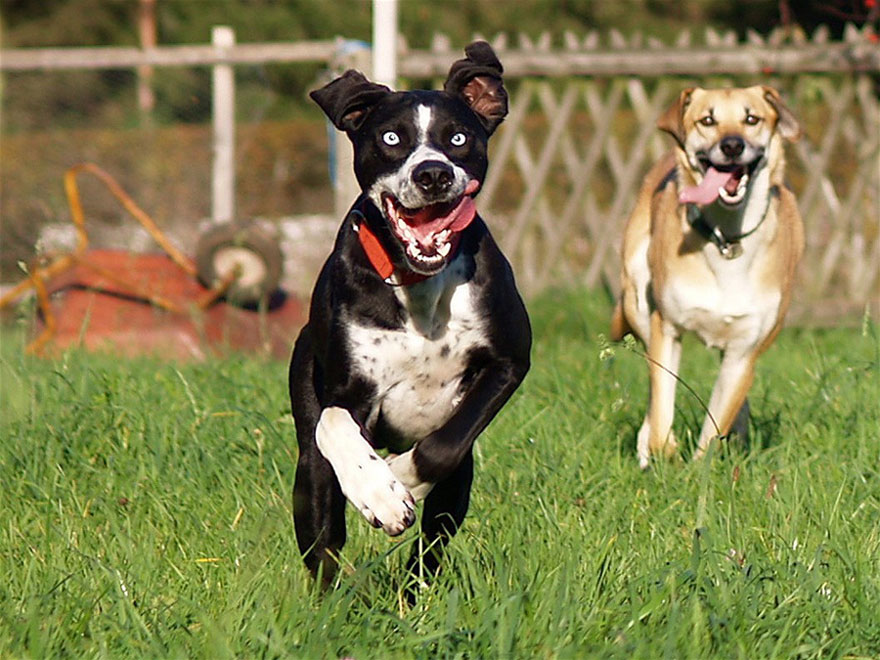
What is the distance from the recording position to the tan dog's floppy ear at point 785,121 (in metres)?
5.58

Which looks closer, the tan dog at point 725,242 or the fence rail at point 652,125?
the tan dog at point 725,242

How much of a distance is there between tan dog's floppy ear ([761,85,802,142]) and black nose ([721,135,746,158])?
0.99 feet

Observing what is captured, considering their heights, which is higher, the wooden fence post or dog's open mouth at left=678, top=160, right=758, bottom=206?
dog's open mouth at left=678, top=160, right=758, bottom=206

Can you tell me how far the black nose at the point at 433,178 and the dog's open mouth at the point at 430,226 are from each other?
0.08 metres

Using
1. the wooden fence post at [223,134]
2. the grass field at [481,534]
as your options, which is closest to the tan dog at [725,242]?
the grass field at [481,534]

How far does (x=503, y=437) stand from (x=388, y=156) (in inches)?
63.7

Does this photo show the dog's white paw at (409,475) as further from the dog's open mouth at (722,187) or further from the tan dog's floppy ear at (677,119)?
the tan dog's floppy ear at (677,119)

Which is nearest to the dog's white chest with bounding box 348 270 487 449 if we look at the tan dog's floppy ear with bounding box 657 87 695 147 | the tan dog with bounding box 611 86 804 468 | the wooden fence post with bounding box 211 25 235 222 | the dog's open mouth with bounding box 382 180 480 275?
the dog's open mouth with bounding box 382 180 480 275

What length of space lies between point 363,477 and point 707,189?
2.67 metres

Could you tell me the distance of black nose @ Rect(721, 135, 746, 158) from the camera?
212 inches

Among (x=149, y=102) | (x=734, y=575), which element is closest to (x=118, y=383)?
(x=734, y=575)

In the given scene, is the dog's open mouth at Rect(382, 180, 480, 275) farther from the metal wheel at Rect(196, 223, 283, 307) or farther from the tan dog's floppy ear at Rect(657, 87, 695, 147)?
the metal wheel at Rect(196, 223, 283, 307)

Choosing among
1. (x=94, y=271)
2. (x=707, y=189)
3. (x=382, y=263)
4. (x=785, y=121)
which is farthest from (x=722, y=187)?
(x=94, y=271)

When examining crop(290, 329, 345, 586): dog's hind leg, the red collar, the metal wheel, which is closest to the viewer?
the red collar
